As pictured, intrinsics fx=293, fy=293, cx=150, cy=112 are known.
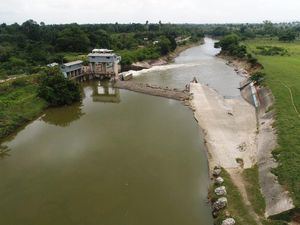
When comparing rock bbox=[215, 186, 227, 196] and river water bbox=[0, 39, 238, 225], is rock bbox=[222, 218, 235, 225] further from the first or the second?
rock bbox=[215, 186, 227, 196]

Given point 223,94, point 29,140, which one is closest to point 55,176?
point 29,140

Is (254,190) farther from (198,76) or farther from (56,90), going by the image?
(198,76)

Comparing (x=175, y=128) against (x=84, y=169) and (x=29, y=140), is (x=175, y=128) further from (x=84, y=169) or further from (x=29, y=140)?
(x=29, y=140)

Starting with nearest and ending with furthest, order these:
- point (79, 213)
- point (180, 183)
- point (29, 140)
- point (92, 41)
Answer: point (79, 213), point (180, 183), point (29, 140), point (92, 41)

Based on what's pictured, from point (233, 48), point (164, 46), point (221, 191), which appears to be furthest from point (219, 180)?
point (233, 48)

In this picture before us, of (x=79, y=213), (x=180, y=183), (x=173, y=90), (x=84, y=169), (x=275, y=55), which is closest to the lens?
(x=79, y=213)

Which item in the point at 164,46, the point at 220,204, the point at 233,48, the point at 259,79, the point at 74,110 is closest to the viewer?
the point at 220,204
